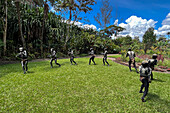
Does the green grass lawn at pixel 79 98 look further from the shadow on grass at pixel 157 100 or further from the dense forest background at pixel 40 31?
the dense forest background at pixel 40 31

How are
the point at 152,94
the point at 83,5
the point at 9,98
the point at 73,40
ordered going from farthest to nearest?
A: the point at 73,40 → the point at 83,5 → the point at 152,94 → the point at 9,98

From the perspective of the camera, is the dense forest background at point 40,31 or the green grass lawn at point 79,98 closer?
the green grass lawn at point 79,98

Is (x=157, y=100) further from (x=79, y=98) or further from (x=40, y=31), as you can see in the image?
(x=40, y=31)

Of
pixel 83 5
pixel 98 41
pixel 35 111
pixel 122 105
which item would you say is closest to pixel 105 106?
pixel 122 105

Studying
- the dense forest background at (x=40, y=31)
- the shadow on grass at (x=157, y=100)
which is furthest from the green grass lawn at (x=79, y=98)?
the dense forest background at (x=40, y=31)

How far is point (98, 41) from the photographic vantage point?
862 inches

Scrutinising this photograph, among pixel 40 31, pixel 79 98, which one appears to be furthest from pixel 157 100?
pixel 40 31

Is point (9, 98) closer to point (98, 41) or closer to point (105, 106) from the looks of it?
point (105, 106)

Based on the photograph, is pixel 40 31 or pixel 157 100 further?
pixel 40 31

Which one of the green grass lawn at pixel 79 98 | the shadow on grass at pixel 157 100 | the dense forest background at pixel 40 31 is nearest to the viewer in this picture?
the green grass lawn at pixel 79 98

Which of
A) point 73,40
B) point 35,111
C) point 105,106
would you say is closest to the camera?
point 35,111

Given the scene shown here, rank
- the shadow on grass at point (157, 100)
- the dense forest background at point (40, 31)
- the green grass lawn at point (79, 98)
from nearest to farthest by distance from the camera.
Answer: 1. the green grass lawn at point (79, 98)
2. the shadow on grass at point (157, 100)
3. the dense forest background at point (40, 31)

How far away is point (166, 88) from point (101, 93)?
3313 millimetres

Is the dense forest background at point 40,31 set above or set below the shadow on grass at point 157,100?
above
